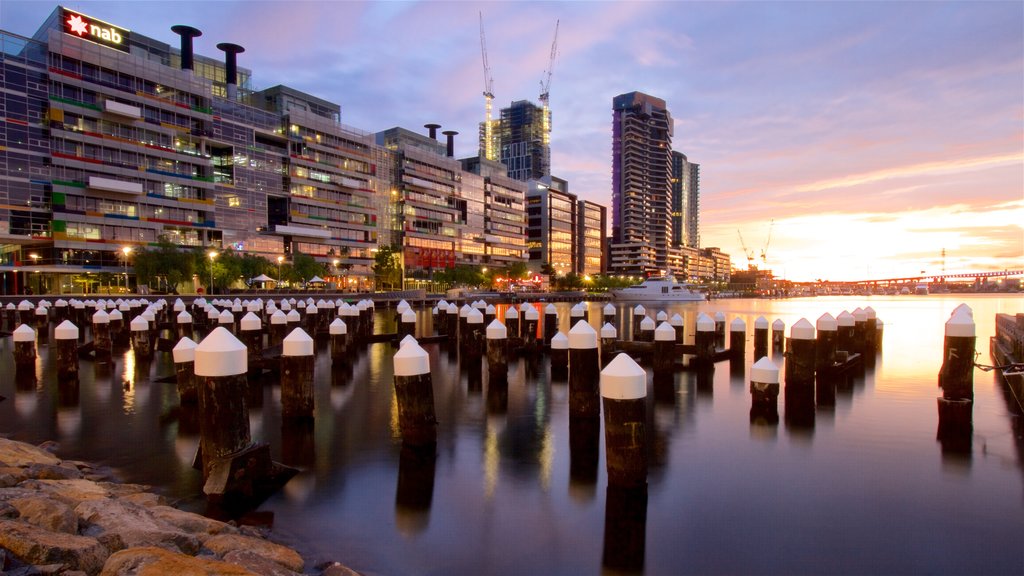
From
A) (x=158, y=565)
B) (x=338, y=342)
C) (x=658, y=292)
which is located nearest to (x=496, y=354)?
(x=338, y=342)

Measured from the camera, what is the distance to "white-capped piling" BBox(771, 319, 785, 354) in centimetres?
3199

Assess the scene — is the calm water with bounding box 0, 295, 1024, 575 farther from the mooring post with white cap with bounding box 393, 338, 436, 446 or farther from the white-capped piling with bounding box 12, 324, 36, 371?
the white-capped piling with bounding box 12, 324, 36, 371

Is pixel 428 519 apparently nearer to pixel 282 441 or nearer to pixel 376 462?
pixel 376 462

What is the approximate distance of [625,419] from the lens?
9977 millimetres

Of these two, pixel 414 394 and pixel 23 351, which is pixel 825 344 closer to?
pixel 414 394

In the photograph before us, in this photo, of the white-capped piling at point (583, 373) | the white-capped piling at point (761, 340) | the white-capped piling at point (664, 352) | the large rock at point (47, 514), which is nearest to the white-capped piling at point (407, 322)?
the white-capped piling at point (664, 352)

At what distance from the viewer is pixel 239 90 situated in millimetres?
105562

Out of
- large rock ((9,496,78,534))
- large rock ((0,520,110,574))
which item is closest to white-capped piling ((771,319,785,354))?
large rock ((9,496,78,534))

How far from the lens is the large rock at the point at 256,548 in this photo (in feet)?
23.5

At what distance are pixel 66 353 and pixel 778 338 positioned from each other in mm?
32507

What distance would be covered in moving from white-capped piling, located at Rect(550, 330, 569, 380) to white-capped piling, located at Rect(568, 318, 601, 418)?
694 cm

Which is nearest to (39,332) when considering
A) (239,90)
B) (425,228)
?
(239,90)

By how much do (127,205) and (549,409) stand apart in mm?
81933

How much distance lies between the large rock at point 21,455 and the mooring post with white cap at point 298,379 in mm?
4806
